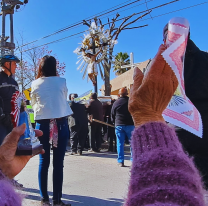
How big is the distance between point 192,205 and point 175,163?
0.39 ft

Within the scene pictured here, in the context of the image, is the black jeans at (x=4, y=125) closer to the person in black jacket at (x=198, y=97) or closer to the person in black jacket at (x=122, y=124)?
the person in black jacket at (x=198, y=97)

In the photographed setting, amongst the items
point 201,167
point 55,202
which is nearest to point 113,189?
point 55,202

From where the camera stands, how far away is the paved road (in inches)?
137

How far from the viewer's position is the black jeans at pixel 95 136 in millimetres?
7637

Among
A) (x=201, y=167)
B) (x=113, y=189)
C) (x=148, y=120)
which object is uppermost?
(x=148, y=120)

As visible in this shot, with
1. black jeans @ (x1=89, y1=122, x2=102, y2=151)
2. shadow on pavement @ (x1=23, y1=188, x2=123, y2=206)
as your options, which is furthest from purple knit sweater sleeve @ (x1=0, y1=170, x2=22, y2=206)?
black jeans @ (x1=89, y1=122, x2=102, y2=151)

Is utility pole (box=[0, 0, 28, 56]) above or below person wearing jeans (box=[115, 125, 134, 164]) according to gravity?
above

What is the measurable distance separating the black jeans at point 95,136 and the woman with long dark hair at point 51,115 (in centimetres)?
464

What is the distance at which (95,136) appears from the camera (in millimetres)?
7852

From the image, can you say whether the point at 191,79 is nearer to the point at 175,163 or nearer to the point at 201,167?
the point at 201,167

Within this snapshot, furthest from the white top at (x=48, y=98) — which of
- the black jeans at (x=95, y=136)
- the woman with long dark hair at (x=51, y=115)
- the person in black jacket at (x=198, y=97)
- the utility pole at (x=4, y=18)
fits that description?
the utility pole at (x=4, y=18)

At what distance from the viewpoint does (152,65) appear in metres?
0.85

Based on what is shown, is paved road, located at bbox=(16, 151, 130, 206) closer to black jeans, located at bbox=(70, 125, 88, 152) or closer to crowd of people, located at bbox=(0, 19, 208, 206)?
black jeans, located at bbox=(70, 125, 88, 152)

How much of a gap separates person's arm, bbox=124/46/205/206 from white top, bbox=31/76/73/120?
2071 millimetres
